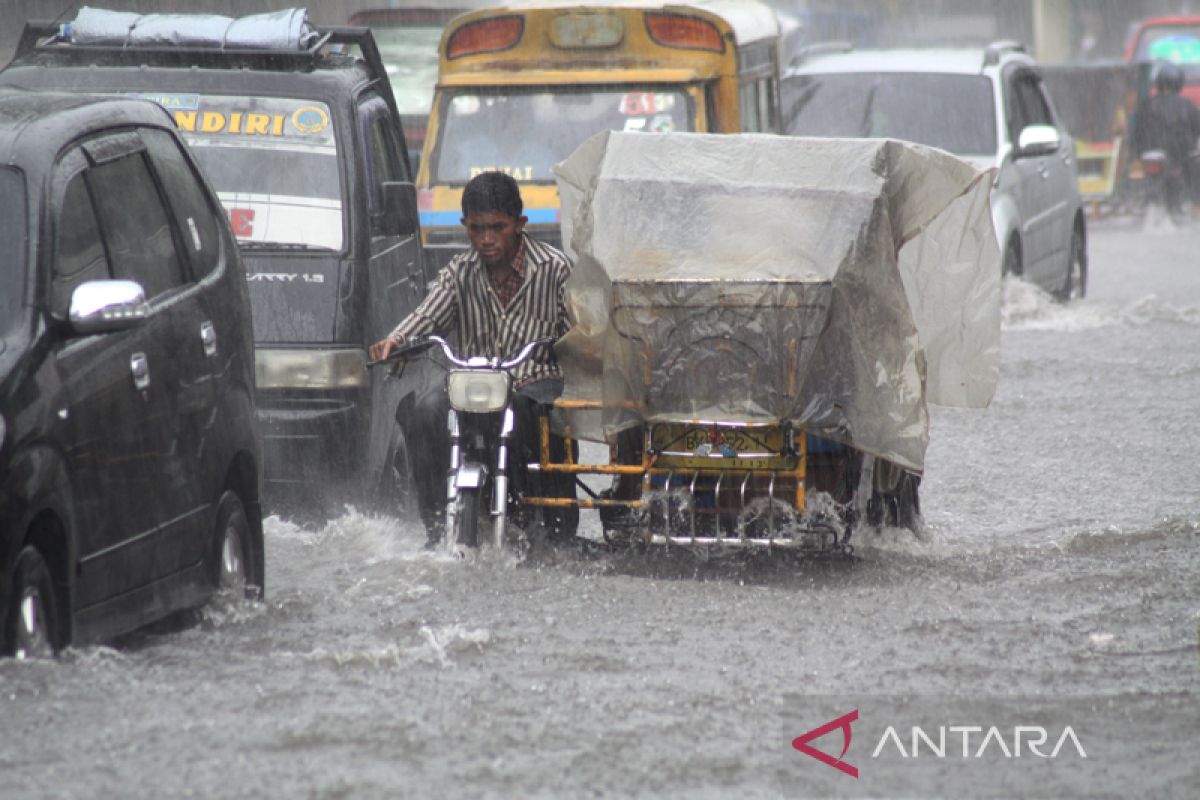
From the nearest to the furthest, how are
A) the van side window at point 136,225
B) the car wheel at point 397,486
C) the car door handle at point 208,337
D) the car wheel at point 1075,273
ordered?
the van side window at point 136,225, the car door handle at point 208,337, the car wheel at point 397,486, the car wheel at point 1075,273

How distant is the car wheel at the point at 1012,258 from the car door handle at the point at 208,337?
409 inches

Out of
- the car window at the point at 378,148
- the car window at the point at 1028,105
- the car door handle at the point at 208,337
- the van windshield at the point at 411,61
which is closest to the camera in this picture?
the car door handle at the point at 208,337

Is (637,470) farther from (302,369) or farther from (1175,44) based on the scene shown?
(1175,44)

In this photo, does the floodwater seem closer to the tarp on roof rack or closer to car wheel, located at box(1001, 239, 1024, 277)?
the tarp on roof rack

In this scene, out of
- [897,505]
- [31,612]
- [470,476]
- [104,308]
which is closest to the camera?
[31,612]

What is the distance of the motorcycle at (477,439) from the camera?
24.8ft

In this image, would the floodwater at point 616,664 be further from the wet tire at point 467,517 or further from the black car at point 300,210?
the black car at point 300,210

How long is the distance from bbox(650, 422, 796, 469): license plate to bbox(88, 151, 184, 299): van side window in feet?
6.47

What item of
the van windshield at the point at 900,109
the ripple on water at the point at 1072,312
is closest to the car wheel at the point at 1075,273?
the ripple on water at the point at 1072,312

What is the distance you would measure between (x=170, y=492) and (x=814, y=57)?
1259 cm

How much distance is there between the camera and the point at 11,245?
569cm

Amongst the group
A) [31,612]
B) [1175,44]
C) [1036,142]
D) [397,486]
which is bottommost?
[1175,44]

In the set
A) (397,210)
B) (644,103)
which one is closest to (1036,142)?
(644,103)

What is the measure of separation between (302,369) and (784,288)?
227 centimetres
